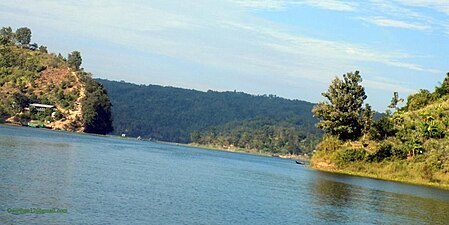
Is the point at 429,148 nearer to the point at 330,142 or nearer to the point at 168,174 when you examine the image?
the point at 330,142

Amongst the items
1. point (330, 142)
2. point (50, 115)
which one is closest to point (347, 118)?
point (330, 142)

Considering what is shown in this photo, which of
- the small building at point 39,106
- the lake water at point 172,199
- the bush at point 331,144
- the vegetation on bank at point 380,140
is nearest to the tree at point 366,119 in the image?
the vegetation on bank at point 380,140

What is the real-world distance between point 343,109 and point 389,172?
15.9 metres

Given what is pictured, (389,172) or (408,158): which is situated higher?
(408,158)

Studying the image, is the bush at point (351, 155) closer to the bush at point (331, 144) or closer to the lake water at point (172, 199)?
the bush at point (331, 144)

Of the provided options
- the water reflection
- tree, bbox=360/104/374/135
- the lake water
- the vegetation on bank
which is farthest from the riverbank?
the water reflection

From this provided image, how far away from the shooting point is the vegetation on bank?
356 feet

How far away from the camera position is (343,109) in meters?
122

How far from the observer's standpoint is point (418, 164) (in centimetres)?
10900

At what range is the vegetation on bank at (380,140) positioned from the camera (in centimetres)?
10862

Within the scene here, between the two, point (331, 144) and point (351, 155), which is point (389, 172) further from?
point (331, 144)

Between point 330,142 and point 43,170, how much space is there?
75.9 m

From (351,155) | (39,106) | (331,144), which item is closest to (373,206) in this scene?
(351,155)

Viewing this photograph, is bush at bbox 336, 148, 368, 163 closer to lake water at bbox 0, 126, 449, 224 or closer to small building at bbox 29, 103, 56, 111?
lake water at bbox 0, 126, 449, 224
